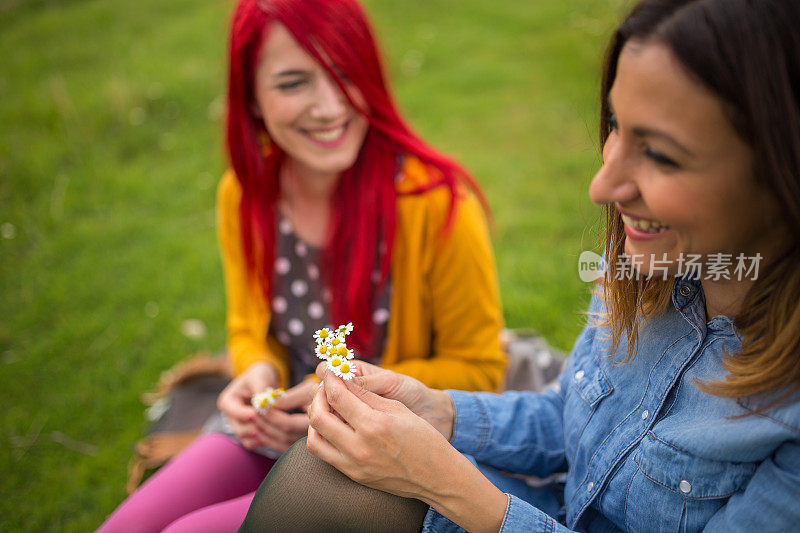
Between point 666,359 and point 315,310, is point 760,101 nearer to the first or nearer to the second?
point 666,359

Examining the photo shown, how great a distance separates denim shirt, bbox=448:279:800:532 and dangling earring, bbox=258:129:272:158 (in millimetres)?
1193

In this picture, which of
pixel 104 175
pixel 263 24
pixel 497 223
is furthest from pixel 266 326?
pixel 104 175

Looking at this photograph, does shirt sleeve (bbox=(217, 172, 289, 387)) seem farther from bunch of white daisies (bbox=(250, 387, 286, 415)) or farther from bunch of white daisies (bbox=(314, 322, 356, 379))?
bunch of white daisies (bbox=(314, 322, 356, 379))

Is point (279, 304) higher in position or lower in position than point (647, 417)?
lower

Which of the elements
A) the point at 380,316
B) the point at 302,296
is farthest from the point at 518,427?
the point at 302,296

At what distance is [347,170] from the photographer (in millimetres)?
2160

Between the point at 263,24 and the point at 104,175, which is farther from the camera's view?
the point at 104,175

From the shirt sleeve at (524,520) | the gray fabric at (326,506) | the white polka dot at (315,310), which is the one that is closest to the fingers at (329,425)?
the gray fabric at (326,506)

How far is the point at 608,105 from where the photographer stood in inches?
49.3

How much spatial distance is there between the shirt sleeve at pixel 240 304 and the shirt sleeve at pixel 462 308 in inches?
19.6

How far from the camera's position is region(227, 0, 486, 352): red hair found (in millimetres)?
1904

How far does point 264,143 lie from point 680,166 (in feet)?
5.66

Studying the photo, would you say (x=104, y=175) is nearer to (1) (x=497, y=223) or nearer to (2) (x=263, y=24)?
(1) (x=497, y=223)

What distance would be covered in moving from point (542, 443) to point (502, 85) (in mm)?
4232
